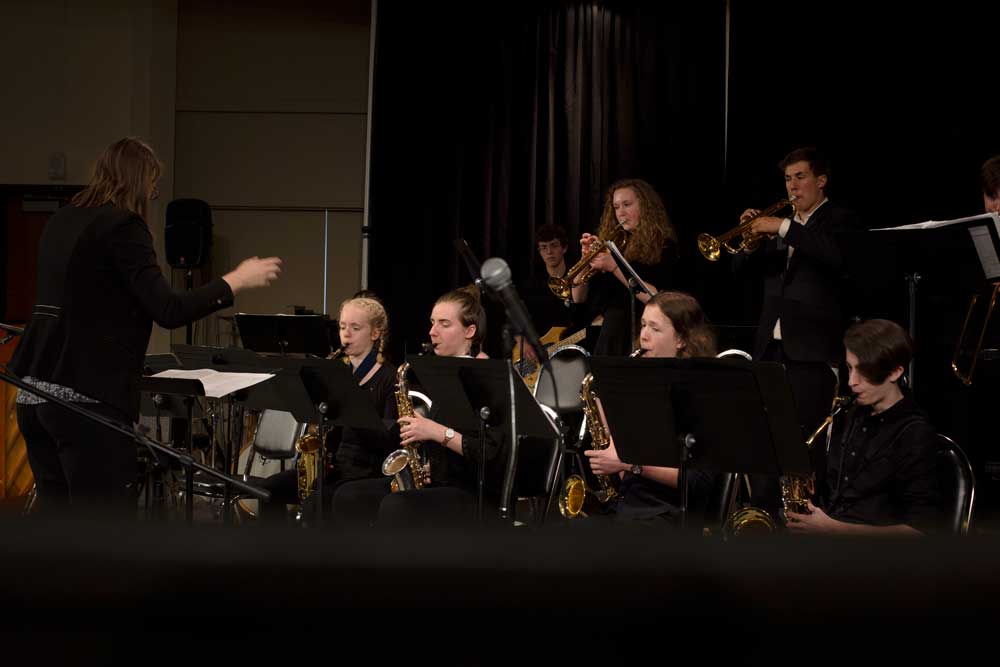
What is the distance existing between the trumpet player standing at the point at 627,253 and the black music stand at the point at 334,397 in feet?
5.20

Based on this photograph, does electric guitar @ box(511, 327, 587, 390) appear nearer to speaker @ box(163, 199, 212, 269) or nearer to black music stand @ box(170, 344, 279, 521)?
black music stand @ box(170, 344, 279, 521)

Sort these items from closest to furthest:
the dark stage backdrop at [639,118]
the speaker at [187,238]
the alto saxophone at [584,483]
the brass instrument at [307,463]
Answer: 1. the alto saxophone at [584,483]
2. the brass instrument at [307,463]
3. the dark stage backdrop at [639,118]
4. the speaker at [187,238]

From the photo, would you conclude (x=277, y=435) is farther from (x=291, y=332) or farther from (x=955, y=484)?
(x=955, y=484)

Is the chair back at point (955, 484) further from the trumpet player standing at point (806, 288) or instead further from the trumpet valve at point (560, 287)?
the trumpet valve at point (560, 287)

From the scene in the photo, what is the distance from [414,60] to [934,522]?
5048 mm

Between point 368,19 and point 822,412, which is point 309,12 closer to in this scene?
point 368,19

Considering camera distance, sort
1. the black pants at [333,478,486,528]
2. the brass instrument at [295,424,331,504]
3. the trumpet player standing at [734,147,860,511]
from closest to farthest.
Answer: the black pants at [333,478,486,528] → the trumpet player standing at [734,147,860,511] → the brass instrument at [295,424,331,504]

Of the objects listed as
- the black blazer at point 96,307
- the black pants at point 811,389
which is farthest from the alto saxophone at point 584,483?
the black blazer at point 96,307

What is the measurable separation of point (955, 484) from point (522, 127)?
4465mm

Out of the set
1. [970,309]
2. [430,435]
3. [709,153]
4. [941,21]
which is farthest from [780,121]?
[430,435]

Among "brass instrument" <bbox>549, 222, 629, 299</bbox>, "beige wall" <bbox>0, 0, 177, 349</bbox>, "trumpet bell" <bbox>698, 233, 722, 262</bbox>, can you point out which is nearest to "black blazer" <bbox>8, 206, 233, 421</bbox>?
"brass instrument" <bbox>549, 222, 629, 299</bbox>

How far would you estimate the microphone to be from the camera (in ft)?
6.80

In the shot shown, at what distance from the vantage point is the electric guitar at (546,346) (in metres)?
4.91

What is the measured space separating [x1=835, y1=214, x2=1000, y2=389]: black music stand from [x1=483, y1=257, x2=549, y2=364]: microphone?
2129 mm
